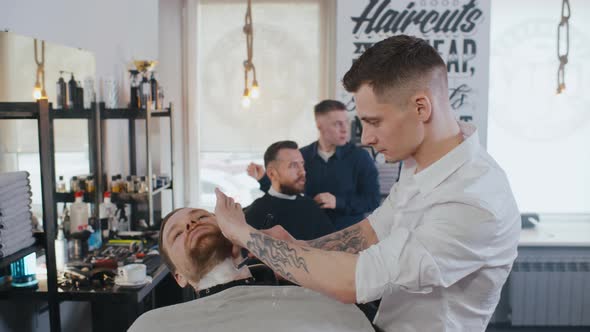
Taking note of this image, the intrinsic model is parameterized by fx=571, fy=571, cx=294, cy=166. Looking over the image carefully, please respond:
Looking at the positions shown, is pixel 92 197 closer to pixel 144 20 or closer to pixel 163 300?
pixel 163 300

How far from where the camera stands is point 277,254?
1.45m

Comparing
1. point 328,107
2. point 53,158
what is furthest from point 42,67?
point 328,107

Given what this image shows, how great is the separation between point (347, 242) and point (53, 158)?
7.18 feet

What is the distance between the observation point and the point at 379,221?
74.4 inches

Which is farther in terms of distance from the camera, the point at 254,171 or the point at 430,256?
the point at 254,171

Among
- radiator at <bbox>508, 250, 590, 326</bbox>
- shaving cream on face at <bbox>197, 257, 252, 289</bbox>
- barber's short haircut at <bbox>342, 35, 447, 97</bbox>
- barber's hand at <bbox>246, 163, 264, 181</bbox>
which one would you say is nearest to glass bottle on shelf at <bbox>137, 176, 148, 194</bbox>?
barber's hand at <bbox>246, 163, 264, 181</bbox>

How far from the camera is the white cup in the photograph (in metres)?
2.71

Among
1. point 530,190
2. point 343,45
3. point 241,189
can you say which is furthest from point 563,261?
point 241,189

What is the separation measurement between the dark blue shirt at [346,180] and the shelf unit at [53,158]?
3.01ft

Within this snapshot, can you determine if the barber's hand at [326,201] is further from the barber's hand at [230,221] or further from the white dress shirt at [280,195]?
the barber's hand at [230,221]

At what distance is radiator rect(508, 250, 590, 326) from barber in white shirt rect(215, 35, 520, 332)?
127 inches

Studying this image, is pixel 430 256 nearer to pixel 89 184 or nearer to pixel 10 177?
pixel 10 177

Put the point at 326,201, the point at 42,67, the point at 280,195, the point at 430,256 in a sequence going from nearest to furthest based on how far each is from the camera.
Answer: the point at 430,256
the point at 42,67
the point at 280,195
the point at 326,201

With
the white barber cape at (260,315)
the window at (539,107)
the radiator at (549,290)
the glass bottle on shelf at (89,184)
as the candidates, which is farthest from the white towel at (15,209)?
the window at (539,107)
